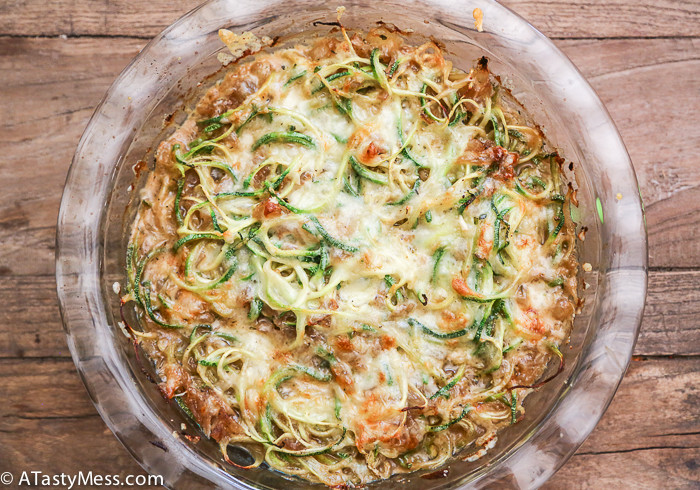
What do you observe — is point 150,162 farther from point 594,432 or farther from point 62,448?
point 594,432

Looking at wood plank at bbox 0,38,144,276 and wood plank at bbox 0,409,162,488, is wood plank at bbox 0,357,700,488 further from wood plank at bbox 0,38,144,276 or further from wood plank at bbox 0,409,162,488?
wood plank at bbox 0,38,144,276

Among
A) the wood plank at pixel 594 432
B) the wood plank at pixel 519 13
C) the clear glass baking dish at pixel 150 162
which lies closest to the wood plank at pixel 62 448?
the wood plank at pixel 594 432

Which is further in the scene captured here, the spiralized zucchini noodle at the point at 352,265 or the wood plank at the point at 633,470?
the wood plank at the point at 633,470

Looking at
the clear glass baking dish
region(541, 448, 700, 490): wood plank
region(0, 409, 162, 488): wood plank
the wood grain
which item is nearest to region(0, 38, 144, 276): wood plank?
the wood grain

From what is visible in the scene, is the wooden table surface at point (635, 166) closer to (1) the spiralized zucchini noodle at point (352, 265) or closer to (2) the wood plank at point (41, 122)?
(2) the wood plank at point (41, 122)

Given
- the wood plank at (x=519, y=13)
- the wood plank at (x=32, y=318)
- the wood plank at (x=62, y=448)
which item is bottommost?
the wood plank at (x=62, y=448)

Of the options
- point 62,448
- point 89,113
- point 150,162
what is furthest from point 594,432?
point 89,113
